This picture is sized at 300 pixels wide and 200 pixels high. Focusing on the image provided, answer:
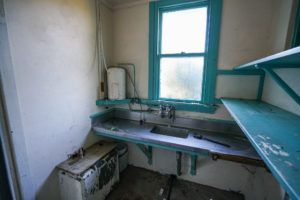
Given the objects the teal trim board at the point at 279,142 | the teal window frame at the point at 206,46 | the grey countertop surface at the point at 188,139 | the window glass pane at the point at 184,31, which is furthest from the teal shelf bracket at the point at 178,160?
the window glass pane at the point at 184,31

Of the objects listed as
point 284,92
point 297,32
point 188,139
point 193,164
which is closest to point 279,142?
point 284,92

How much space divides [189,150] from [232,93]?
0.91 metres

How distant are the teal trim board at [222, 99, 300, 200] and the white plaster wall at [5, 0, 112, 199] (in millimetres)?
1643

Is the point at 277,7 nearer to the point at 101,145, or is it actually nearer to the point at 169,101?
the point at 169,101

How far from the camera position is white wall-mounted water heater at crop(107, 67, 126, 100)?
184 cm

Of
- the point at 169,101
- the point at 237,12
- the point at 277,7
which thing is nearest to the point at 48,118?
the point at 169,101

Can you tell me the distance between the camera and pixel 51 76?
1.27m

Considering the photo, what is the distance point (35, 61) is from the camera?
114cm

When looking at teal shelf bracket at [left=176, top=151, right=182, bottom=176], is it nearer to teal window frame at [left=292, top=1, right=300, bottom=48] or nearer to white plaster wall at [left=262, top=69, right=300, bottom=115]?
white plaster wall at [left=262, top=69, right=300, bottom=115]

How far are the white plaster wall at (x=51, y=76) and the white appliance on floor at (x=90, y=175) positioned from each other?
131 millimetres

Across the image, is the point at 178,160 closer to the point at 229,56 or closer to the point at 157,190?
the point at 157,190

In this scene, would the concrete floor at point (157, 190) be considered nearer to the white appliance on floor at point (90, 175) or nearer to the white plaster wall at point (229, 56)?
the white plaster wall at point (229, 56)

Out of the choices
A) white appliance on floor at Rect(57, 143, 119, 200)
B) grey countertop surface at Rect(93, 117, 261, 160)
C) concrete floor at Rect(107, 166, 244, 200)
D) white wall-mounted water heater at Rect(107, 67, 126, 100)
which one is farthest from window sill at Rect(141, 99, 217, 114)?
concrete floor at Rect(107, 166, 244, 200)

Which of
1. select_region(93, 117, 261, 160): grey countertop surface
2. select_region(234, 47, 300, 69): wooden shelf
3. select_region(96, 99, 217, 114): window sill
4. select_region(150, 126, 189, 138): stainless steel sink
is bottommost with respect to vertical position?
select_region(150, 126, 189, 138): stainless steel sink
